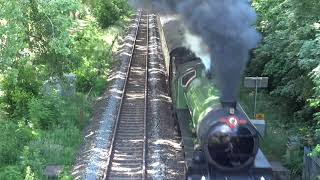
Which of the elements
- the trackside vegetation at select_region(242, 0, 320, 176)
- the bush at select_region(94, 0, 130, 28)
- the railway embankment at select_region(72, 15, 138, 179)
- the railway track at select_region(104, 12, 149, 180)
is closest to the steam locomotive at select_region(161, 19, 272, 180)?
the trackside vegetation at select_region(242, 0, 320, 176)

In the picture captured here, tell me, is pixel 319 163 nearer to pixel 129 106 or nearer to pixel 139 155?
pixel 139 155

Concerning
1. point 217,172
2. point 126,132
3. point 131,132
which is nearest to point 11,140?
point 126,132

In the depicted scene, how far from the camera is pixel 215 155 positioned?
397 inches

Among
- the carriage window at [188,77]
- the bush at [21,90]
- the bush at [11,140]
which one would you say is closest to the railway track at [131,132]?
the carriage window at [188,77]

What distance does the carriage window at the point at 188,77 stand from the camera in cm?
1309

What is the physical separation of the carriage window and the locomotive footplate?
10.3 ft

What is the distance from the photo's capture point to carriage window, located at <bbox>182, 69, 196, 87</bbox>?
13.1 metres

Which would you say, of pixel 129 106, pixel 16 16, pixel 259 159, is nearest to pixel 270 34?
pixel 129 106

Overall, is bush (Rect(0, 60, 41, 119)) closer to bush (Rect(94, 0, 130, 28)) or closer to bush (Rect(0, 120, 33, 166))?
bush (Rect(0, 120, 33, 166))

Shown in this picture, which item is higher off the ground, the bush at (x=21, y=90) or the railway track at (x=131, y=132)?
the bush at (x=21, y=90)

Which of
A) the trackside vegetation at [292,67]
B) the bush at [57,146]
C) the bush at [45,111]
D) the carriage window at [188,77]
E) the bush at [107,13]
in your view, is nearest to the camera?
the trackside vegetation at [292,67]

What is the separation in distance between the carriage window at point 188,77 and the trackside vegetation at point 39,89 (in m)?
3.22

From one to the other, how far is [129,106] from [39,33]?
5096 mm

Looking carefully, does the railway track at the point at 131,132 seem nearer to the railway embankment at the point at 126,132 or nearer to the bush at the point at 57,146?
the railway embankment at the point at 126,132
